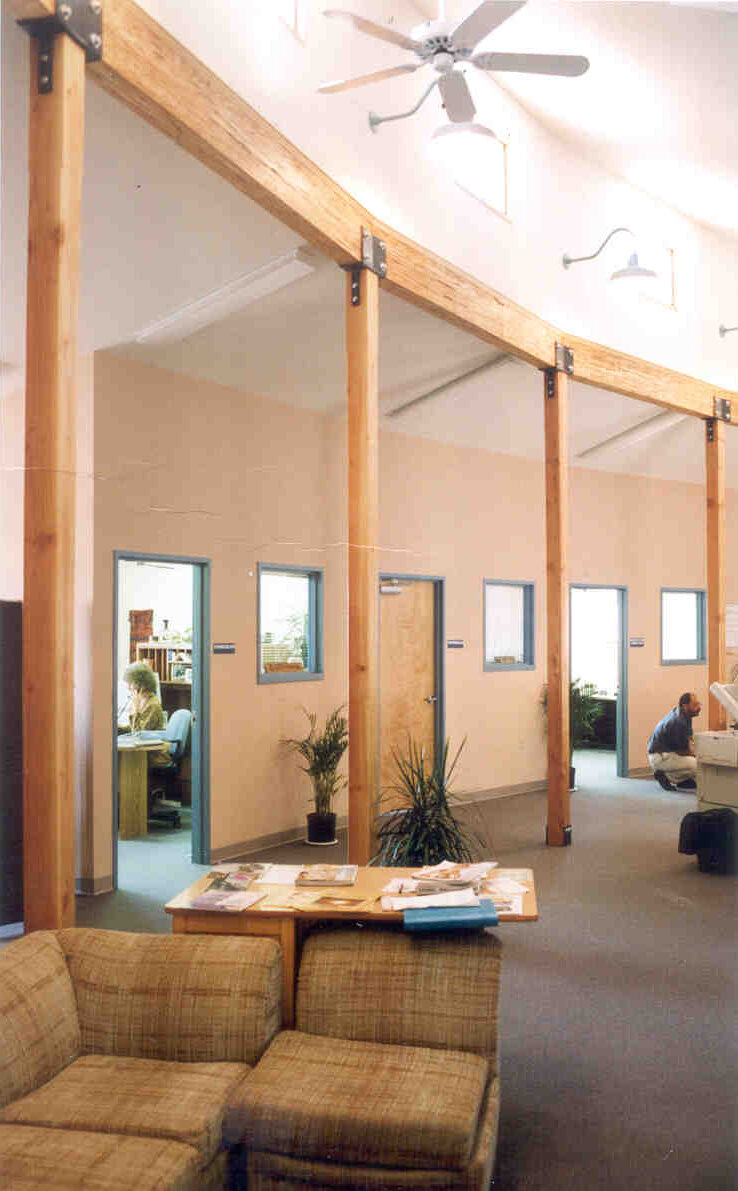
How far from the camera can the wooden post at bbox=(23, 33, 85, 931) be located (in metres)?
2.94

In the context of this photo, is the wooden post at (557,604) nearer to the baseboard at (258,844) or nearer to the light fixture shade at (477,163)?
the light fixture shade at (477,163)

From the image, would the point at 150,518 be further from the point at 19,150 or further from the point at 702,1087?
the point at 702,1087

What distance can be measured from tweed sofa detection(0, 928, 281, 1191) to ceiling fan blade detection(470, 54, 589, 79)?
384 centimetres

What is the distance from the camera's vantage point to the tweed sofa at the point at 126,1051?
7.28 feet

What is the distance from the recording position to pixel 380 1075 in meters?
2.66

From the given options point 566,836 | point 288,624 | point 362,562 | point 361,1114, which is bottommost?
point 566,836

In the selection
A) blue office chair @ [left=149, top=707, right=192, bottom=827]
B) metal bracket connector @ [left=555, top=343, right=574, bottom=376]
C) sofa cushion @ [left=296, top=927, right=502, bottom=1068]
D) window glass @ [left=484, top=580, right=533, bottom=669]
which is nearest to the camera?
sofa cushion @ [left=296, top=927, right=502, bottom=1068]

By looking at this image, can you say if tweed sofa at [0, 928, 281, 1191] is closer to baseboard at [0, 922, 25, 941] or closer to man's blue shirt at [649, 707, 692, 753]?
baseboard at [0, 922, 25, 941]

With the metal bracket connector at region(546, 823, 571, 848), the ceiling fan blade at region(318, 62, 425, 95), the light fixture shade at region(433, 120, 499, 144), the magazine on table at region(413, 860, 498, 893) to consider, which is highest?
the light fixture shade at region(433, 120, 499, 144)

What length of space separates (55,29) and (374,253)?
8.08 feet

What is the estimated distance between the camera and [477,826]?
7.94 meters

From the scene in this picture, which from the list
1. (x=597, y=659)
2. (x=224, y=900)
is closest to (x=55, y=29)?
(x=224, y=900)

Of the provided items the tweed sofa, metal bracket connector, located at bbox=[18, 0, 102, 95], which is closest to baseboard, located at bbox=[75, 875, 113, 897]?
the tweed sofa

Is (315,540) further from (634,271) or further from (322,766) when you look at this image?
(634,271)
